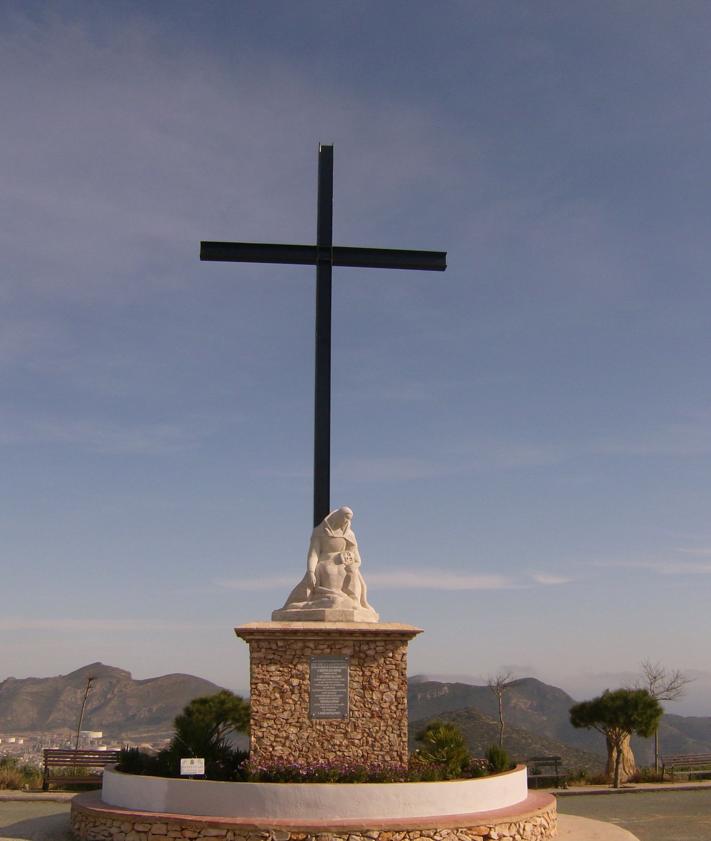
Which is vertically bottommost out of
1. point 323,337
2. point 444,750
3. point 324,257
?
point 444,750

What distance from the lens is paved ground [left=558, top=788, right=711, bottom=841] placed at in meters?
13.7

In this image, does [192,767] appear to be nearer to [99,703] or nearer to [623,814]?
[623,814]

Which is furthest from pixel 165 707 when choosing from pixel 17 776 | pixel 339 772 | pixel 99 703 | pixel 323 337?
pixel 339 772

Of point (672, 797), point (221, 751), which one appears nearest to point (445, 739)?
point (221, 751)

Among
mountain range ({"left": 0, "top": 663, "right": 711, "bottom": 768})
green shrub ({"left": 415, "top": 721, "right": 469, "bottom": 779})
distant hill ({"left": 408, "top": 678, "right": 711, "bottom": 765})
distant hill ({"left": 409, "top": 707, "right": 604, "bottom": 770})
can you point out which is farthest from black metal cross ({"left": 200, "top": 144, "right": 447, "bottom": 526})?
mountain range ({"left": 0, "top": 663, "right": 711, "bottom": 768})

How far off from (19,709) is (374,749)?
7345 cm

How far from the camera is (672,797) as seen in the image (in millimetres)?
17984

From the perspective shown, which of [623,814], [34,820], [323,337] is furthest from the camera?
[323,337]

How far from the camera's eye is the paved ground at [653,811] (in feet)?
44.9

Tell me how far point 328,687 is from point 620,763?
1083 cm

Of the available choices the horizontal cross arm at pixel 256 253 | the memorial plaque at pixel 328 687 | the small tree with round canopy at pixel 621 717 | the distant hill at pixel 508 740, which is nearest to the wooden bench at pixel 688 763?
the small tree with round canopy at pixel 621 717

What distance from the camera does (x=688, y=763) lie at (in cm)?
2334

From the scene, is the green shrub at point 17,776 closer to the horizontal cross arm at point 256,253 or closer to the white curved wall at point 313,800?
the white curved wall at point 313,800

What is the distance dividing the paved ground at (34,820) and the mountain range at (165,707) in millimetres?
45213
